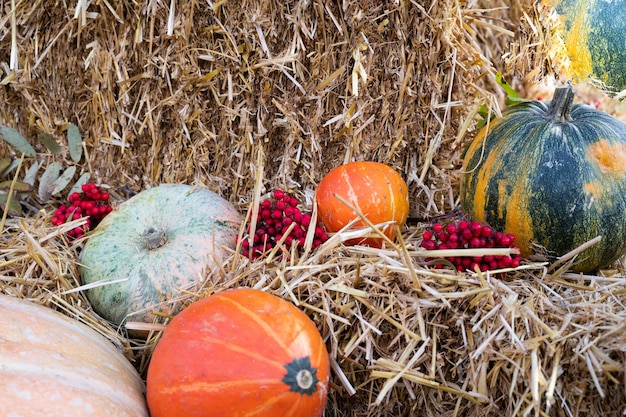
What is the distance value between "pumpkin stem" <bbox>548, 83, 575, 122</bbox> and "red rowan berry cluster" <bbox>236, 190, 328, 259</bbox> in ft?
3.20

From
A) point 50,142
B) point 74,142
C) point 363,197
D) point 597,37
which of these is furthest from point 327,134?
point 597,37

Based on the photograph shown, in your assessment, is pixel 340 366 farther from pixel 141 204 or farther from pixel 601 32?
pixel 601 32

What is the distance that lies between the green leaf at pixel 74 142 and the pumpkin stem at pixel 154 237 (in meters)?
0.84

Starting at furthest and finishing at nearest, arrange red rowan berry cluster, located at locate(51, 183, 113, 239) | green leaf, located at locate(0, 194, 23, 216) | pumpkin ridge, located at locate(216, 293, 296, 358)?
green leaf, located at locate(0, 194, 23, 216), red rowan berry cluster, located at locate(51, 183, 113, 239), pumpkin ridge, located at locate(216, 293, 296, 358)

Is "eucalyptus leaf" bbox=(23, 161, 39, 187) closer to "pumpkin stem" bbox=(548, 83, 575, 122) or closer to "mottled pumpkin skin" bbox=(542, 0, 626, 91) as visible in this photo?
"pumpkin stem" bbox=(548, 83, 575, 122)

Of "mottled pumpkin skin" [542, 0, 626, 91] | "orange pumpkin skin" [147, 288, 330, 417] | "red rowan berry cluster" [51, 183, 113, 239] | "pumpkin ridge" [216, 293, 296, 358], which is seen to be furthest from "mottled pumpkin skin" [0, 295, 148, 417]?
"mottled pumpkin skin" [542, 0, 626, 91]

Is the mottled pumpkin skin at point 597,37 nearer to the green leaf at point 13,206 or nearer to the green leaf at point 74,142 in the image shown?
the green leaf at point 74,142

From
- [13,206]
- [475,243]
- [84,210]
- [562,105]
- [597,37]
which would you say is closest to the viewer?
[475,243]

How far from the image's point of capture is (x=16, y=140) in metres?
2.73

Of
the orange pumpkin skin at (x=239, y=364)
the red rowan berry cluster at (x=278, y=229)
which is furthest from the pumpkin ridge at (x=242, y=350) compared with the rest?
the red rowan berry cluster at (x=278, y=229)

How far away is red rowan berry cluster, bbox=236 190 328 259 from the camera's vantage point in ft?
6.94

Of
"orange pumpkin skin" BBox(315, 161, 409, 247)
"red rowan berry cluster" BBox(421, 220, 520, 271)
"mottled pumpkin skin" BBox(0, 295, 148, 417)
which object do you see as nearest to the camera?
"mottled pumpkin skin" BBox(0, 295, 148, 417)

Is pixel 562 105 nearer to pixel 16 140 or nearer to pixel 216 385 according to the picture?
pixel 216 385

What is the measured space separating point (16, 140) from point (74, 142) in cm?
29
